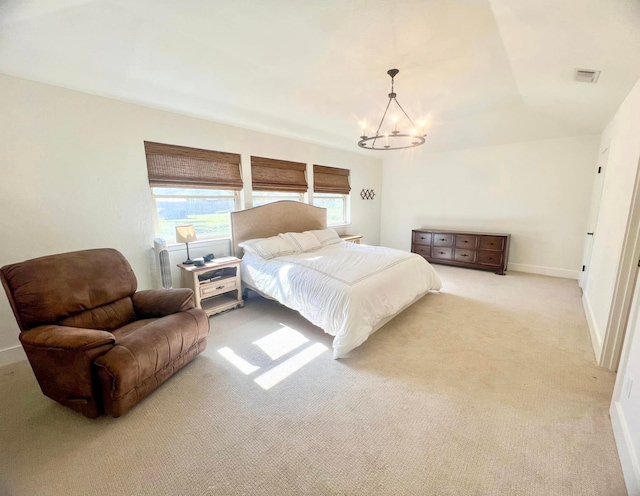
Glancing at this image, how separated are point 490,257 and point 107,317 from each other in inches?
219

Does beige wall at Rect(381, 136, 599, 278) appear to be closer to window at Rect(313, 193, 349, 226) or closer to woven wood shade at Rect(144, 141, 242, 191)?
window at Rect(313, 193, 349, 226)

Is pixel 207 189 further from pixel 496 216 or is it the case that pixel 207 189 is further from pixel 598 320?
pixel 496 216

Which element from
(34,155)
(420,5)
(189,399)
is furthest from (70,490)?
(420,5)

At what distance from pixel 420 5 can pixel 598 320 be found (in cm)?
Answer: 317

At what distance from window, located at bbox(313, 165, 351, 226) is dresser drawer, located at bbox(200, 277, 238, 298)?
241 cm

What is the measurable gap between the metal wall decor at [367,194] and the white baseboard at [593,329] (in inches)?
158

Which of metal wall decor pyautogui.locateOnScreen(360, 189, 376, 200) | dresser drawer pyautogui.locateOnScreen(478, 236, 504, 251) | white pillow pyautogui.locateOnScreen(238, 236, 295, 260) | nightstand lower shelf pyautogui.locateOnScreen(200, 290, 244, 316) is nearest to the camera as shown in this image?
nightstand lower shelf pyautogui.locateOnScreen(200, 290, 244, 316)

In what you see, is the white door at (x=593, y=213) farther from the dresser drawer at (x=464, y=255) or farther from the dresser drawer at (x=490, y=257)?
the dresser drawer at (x=464, y=255)

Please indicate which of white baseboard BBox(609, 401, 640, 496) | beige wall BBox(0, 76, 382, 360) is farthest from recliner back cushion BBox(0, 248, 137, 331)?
white baseboard BBox(609, 401, 640, 496)

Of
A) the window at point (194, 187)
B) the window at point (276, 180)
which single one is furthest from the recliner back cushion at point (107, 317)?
the window at point (276, 180)

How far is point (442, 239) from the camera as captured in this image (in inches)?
212

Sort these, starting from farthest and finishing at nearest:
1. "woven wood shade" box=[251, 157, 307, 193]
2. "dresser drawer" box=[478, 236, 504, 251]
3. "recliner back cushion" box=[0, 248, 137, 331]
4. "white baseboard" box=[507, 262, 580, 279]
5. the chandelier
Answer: "dresser drawer" box=[478, 236, 504, 251] → "white baseboard" box=[507, 262, 580, 279] → "woven wood shade" box=[251, 157, 307, 193] → the chandelier → "recliner back cushion" box=[0, 248, 137, 331]

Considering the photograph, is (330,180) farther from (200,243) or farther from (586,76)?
(586,76)

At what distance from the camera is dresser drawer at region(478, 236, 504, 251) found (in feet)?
15.6
